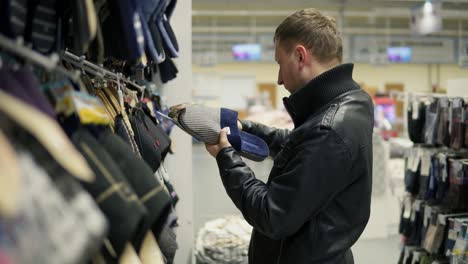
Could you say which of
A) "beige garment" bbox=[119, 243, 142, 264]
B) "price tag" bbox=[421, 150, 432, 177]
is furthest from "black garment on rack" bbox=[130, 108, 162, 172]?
"price tag" bbox=[421, 150, 432, 177]

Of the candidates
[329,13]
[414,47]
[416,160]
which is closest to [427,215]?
[416,160]

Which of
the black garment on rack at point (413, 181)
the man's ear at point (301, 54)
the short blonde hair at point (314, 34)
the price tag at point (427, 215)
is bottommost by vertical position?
the price tag at point (427, 215)

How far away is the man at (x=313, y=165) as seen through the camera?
1.69 meters

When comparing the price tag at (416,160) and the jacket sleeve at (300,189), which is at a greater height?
the jacket sleeve at (300,189)

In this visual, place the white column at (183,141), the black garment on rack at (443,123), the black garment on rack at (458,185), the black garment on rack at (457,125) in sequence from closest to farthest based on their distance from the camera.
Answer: the white column at (183,141) → the black garment on rack at (458,185) → the black garment on rack at (457,125) → the black garment on rack at (443,123)

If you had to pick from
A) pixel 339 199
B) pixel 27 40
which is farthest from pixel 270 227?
pixel 27 40

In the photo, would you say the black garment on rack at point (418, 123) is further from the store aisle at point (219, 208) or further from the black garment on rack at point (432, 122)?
the store aisle at point (219, 208)

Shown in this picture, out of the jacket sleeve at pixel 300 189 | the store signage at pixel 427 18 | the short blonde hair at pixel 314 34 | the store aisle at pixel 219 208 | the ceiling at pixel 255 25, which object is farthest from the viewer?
the ceiling at pixel 255 25

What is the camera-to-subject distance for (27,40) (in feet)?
3.54

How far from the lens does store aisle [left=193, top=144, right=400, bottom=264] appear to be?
5.36 m

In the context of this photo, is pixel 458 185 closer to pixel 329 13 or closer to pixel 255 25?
pixel 329 13

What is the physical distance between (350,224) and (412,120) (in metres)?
2.82

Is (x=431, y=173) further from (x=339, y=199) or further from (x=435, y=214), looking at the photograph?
(x=339, y=199)

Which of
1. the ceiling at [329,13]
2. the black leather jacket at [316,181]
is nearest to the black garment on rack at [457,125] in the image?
the black leather jacket at [316,181]
